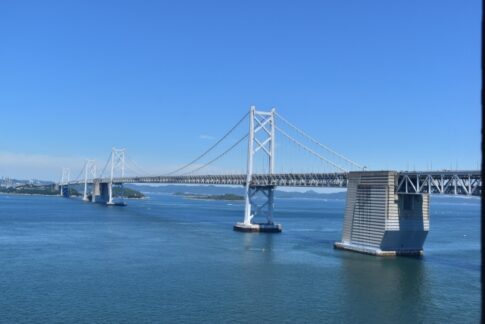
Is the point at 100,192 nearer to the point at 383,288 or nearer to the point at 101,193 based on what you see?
the point at 101,193

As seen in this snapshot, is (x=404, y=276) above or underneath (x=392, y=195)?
underneath

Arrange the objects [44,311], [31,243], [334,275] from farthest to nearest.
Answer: [31,243], [334,275], [44,311]

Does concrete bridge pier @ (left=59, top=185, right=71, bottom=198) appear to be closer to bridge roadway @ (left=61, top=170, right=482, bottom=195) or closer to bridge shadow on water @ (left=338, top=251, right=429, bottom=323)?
bridge roadway @ (left=61, top=170, right=482, bottom=195)

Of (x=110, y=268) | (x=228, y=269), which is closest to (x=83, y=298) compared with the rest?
(x=110, y=268)

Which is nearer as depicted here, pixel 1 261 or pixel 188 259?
pixel 1 261

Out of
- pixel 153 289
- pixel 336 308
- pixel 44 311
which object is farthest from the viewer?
pixel 153 289

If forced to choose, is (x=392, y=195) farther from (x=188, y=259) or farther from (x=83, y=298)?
(x=83, y=298)
